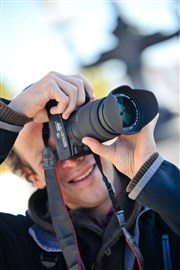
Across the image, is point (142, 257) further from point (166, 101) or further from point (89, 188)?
point (166, 101)

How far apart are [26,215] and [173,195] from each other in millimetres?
705

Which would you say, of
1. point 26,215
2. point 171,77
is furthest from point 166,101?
point 26,215

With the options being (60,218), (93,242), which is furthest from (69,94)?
(93,242)

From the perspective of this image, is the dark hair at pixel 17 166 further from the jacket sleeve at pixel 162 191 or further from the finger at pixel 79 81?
the jacket sleeve at pixel 162 191

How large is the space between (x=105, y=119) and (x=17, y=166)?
78cm

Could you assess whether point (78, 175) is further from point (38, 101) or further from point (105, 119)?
point (105, 119)

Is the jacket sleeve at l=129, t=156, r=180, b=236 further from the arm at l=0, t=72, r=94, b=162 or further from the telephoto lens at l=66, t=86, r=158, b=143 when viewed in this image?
the arm at l=0, t=72, r=94, b=162

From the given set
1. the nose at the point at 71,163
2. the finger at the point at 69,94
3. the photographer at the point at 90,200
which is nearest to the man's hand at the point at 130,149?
the photographer at the point at 90,200

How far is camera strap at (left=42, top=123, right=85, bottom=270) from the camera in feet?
4.79

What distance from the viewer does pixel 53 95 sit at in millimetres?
1455

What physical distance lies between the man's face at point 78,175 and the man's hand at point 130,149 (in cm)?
22

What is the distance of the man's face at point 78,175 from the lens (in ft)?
5.56

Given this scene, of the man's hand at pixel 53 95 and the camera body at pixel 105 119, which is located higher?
the man's hand at pixel 53 95

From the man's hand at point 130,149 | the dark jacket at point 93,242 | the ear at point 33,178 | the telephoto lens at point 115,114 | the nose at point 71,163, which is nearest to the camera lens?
the telephoto lens at point 115,114
